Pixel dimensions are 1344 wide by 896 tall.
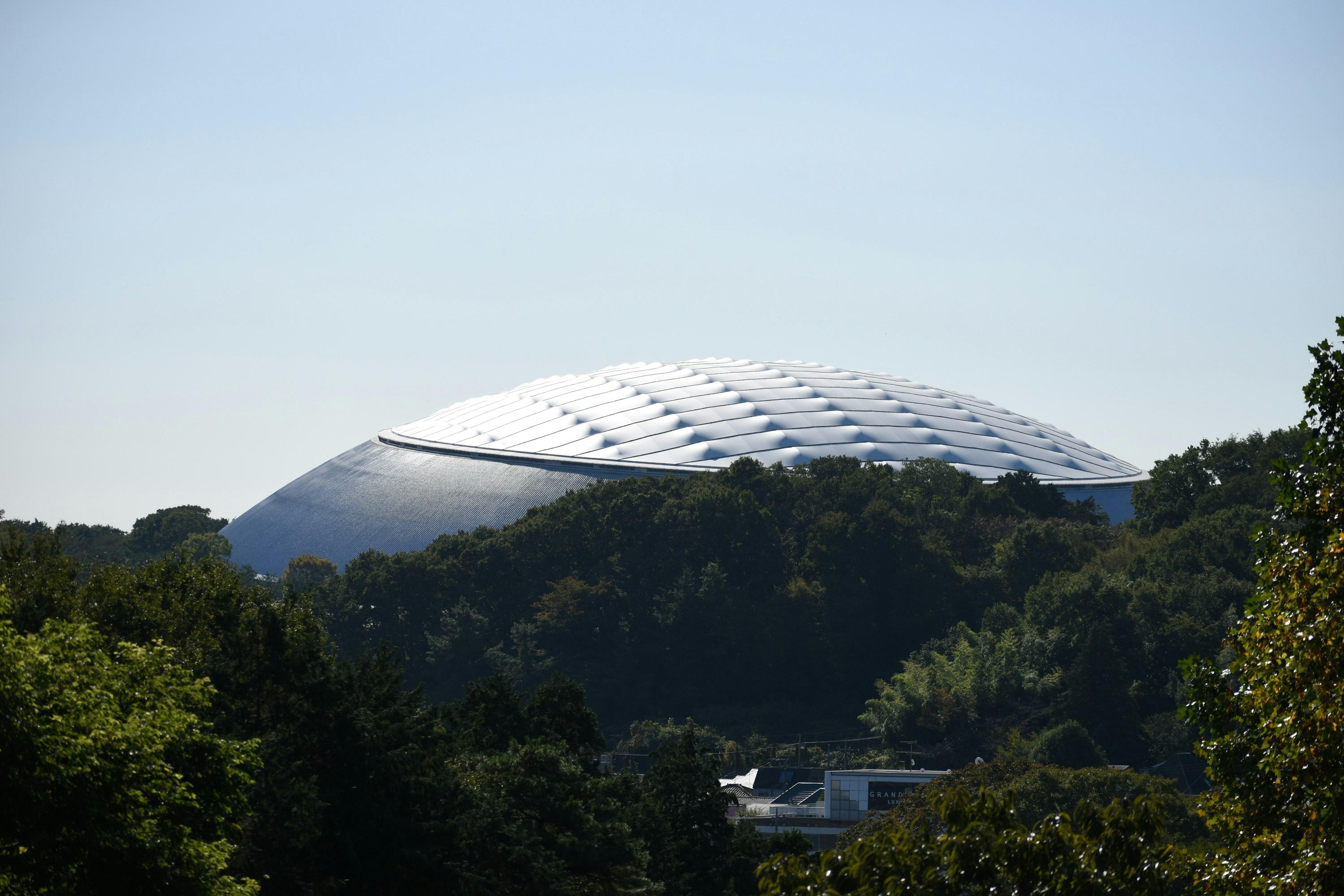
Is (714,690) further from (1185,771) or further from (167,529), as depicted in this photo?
(167,529)

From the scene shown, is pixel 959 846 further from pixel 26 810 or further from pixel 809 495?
pixel 809 495

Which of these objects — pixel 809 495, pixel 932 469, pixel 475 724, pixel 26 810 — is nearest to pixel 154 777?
pixel 26 810

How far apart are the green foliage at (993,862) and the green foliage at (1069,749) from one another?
3919 centimetres

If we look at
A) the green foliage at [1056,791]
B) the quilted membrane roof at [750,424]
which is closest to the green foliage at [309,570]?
the quilted membrane roof at [750,424]

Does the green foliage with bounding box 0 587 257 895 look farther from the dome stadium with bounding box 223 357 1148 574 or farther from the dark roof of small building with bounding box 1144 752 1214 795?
the dome stadium with bounding box 223 357 1148 574

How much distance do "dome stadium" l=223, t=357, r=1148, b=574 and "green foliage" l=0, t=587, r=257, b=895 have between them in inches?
2654

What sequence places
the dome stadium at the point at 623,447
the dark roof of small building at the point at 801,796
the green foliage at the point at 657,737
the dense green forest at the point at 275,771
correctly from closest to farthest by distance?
the dense green forest at the point at 275,771 < the dark roof of small building at the point at 801,796 < the green foliage at the point at 657,737 < the dome stadium at the point at 623,447

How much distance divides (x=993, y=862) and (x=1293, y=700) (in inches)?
115

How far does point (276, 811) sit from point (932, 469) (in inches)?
2543

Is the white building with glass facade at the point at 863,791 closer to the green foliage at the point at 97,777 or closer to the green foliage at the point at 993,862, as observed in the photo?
the green foliage at the point at 993,862

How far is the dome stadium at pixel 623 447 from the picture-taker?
85250 millimetres

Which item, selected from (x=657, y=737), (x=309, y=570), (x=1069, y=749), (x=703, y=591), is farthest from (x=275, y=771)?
(x=309, y=570)

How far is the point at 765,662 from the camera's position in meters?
67.0

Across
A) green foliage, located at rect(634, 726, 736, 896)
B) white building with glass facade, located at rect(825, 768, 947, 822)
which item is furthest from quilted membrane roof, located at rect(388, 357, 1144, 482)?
green foliage, located at rect(634, 726, 736, 896)
